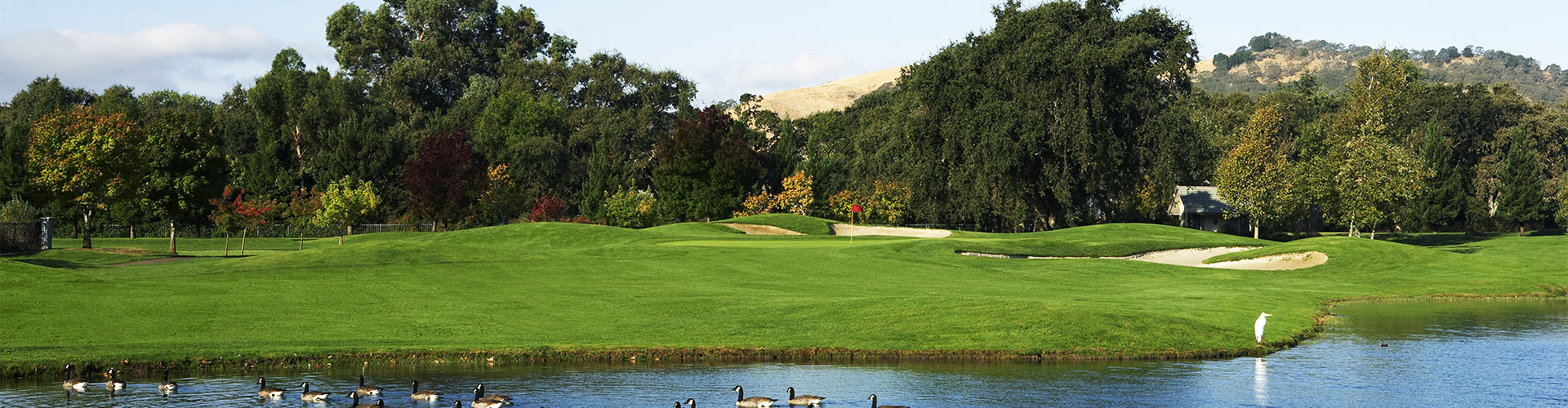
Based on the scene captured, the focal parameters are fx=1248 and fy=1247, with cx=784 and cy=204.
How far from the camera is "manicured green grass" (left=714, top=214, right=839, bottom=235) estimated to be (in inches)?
3371

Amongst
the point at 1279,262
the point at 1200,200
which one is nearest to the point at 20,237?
the point at 1279,262

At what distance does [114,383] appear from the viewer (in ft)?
85.7

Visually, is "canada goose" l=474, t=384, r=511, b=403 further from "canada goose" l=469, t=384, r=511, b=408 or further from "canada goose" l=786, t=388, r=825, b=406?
Answer: "canada goose" l=786, t=388, r=825, b=406

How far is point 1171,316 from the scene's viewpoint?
36688mm

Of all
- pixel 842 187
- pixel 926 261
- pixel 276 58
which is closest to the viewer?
pixel 926 261

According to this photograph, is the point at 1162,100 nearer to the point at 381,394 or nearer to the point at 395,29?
Answer: the point at 381,394

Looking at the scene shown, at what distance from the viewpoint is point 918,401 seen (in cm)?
2555

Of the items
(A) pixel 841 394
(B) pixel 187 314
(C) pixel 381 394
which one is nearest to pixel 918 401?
(A) pixel 841 394

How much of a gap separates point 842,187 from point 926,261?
62.2 meters

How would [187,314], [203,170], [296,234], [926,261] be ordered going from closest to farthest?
[187,314], [926,261], [203,170], [296,234]

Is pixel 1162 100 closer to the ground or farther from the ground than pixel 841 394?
farther from the ground

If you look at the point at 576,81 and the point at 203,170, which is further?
the point at 576,81

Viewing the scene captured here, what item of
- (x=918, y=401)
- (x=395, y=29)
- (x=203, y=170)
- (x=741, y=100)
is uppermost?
(x=395, y=29)

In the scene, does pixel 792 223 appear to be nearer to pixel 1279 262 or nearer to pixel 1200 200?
pixel 1279 262
